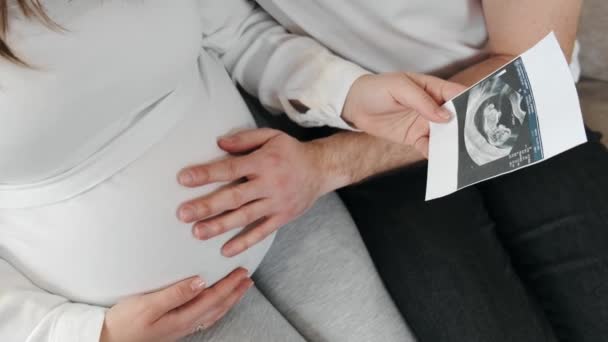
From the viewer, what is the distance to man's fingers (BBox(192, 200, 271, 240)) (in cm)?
74

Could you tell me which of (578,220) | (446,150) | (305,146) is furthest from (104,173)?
(578,220)

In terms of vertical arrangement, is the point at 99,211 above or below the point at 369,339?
above

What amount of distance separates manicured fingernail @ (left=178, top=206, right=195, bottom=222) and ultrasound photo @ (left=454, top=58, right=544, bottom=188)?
1.16 feet

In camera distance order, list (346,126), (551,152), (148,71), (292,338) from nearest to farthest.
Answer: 1. (551,152)
2. (148,71)
3. (292,338)
4. (346,126)

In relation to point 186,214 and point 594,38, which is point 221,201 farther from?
point 594,38

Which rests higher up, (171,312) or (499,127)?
(499,127)

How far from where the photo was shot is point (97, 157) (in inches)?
27.6

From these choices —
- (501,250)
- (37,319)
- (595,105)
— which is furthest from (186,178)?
(595,105)

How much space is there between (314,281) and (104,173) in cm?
37

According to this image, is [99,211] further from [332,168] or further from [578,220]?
[578,220]

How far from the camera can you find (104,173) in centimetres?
70

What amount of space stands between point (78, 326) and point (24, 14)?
1.29 ft

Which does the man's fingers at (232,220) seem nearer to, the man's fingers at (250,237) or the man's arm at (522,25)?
the man's fingers at (250,237)

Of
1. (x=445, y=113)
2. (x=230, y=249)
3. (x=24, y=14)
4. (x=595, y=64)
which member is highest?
(x=24, y=14)
